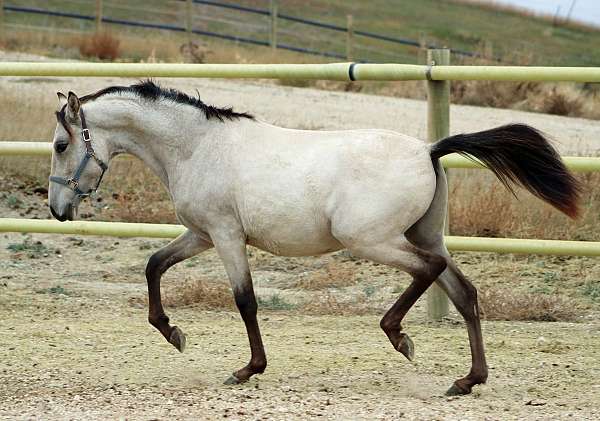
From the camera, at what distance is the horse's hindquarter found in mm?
5062

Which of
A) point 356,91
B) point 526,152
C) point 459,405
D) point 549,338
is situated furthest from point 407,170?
point 356,91

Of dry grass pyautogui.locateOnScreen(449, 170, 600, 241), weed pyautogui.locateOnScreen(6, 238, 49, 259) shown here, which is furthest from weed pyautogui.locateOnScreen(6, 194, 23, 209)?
dry grass pyautogui.locateOnScreen(449, 170, 600, 241)

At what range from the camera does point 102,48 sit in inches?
857

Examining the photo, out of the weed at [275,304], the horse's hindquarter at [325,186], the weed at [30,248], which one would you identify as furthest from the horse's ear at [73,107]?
the weed at [30,248]

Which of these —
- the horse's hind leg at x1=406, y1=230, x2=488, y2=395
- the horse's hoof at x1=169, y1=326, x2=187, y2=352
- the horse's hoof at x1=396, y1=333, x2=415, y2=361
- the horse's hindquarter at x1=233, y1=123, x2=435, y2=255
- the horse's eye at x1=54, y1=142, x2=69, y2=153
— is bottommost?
the horse's hoof at x1=169, y1=326, x2=187, y2=352

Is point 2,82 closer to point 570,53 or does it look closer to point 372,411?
point 372,411

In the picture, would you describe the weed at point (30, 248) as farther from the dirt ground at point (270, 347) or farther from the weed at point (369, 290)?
the weed at point (369, 290)

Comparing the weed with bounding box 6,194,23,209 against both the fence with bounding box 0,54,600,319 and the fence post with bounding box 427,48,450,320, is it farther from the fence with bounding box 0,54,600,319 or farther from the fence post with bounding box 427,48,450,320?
the fence post with bounding box 427,48,450,320

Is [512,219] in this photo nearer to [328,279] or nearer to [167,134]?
[328,279]

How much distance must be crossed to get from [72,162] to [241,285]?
0.99m

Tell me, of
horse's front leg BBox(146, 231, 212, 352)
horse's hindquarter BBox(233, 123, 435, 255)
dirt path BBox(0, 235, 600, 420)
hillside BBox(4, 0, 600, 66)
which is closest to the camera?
dirt path BBox(0, 235, 600, 420)

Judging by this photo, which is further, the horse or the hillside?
the hillside

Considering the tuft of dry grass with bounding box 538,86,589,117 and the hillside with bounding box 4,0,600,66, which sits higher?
the hillside with bounding box 4,0,600,66

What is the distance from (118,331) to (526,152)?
2.59m
